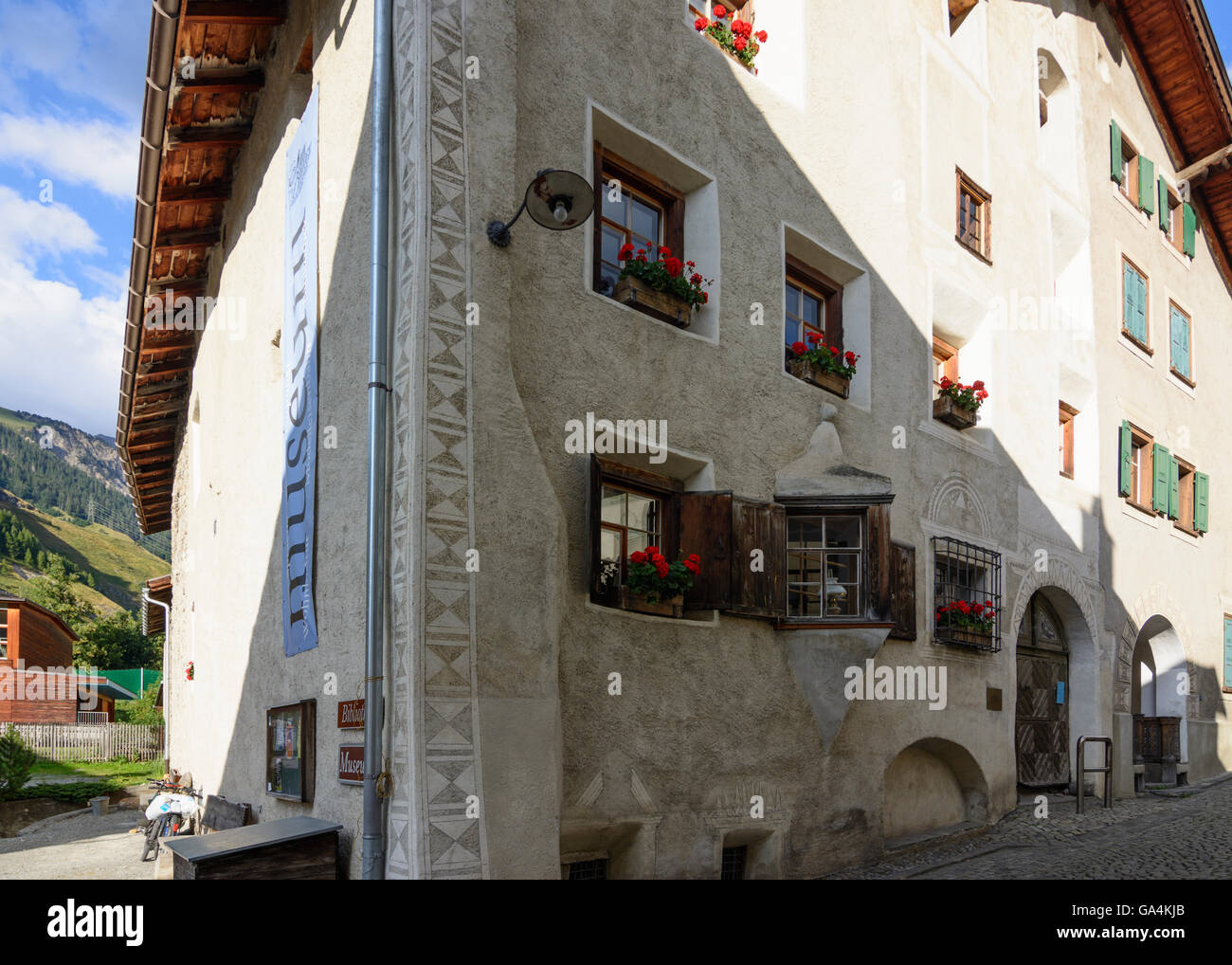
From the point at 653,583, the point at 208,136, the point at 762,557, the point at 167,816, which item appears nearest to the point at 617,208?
the point at 762,557

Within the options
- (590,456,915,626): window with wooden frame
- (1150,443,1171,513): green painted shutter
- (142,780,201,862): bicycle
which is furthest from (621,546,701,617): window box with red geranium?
(1150,443,1171,513): green painted shutter

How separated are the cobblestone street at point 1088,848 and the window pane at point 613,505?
12.8 ft

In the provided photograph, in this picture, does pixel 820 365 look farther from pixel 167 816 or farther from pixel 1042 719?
pixel 167 816

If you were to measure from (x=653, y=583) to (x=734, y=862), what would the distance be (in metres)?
2.85

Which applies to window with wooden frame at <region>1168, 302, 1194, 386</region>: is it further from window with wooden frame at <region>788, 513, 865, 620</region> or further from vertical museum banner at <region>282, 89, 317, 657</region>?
vertical museum banner at <region>282, 89, 317, 657</region>

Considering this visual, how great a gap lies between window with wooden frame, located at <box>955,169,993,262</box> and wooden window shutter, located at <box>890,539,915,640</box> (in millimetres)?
4800

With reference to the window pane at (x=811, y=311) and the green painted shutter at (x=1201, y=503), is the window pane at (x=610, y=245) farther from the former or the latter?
the green painted shutter at (x=1201, y=503)

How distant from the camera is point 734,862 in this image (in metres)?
9.09

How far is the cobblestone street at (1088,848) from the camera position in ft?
31.2

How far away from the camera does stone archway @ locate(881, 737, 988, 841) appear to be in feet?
36.0

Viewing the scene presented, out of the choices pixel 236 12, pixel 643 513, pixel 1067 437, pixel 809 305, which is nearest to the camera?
pixel 643 513

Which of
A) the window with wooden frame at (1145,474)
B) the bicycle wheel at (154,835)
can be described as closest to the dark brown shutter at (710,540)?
the bicycle wheel at (154,835)

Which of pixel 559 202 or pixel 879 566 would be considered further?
pixel 879 566
